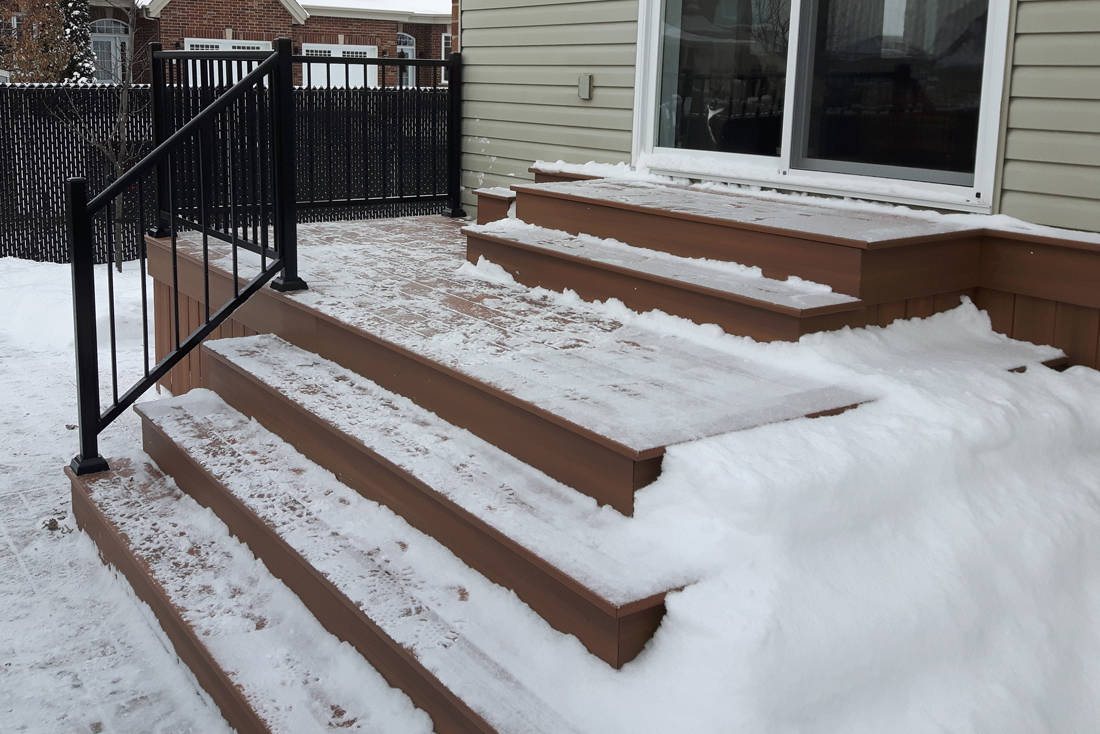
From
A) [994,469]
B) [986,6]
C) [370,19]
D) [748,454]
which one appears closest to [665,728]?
[748,454]

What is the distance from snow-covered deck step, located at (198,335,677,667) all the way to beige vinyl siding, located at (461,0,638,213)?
6.90 feet

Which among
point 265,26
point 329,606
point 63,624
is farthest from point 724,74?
point 265,26

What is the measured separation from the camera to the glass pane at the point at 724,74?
403 cm

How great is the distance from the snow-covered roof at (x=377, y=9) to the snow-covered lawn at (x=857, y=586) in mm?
18494

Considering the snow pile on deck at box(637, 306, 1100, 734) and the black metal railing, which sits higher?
the black metal railing

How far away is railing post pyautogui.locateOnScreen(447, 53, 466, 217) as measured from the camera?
19.6 ft

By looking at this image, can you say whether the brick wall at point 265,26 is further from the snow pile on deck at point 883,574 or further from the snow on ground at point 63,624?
the snow pile on deck at point 883,574

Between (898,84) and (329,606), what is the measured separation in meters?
2.60

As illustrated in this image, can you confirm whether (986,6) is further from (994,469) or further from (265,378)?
(265,378)

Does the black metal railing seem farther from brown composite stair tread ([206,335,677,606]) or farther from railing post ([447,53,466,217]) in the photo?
railing post ([447,53,466,217])

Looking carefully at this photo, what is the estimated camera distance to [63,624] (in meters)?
2.90

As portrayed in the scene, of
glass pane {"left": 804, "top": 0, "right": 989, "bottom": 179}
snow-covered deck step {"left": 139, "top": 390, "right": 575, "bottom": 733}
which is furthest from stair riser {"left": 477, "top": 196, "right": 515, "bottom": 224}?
snow-covered deck step {"left": 139, "top": 390, "right": 575, "bottom": 733}

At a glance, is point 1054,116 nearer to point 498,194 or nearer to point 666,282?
point 666,282

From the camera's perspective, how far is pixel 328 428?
9.45 ft
